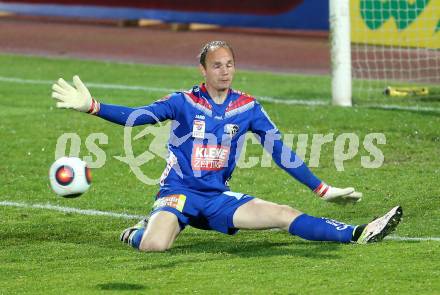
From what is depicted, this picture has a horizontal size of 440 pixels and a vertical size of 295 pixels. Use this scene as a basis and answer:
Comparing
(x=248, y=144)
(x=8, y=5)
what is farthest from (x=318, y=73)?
(x=8, y=5)

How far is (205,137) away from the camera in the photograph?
7.67 metres

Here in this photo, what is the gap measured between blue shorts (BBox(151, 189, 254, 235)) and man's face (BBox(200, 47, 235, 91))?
71 cm

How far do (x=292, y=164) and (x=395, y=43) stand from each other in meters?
8.97

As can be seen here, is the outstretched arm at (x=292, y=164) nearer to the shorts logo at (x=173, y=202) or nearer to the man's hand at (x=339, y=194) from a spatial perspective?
the man's hand at (x=339, y=194)

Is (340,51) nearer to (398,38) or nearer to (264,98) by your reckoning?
(264,98)

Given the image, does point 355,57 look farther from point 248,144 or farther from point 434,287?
point 434,287

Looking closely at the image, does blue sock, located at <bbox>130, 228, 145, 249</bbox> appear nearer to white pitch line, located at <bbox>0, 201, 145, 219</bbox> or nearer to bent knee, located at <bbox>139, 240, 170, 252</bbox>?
bent knee, located at <bbox>139, 240, 170, 252</bbox>

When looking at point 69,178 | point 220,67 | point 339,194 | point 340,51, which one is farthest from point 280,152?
point 340,51

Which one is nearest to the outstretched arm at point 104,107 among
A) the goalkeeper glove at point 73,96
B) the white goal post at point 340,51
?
the goalkeeper glove at point 73,96

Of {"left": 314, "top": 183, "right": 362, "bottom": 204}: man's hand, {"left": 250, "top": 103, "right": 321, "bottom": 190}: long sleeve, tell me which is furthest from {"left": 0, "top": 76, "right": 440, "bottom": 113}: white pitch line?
{"left": 314, "top": 183, "right": 362, "bottom": 204}: man's hand

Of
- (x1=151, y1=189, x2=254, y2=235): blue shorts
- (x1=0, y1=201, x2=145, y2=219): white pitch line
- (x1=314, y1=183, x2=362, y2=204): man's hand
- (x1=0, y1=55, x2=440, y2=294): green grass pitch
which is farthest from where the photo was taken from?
(x1=0, y1=201, x2=145, y2=219): white pitch line

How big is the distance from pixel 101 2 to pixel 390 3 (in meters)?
7.54

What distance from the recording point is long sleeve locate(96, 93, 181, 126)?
7.32 meters

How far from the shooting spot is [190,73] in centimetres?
1680
